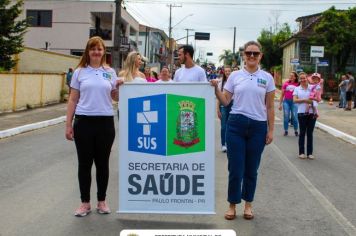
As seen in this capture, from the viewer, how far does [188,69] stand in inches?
316

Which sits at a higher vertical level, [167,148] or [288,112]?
[288,112]

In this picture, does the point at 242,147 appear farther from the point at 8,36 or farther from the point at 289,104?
the point at 8,36

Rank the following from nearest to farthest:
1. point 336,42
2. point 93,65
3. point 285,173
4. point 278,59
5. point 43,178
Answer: point 93,65, point 43,178, point 285,173, point 336,42, point 278,59

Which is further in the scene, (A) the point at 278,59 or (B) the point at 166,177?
(A) the point at 278,59

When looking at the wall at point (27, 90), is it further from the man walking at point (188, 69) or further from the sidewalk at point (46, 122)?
the man walking at point (188, 69)

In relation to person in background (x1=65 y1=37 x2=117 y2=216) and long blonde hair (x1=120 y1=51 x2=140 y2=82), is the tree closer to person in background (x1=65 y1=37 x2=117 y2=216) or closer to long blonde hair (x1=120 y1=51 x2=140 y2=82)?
long blonde hair (x1=120 y1=51 x2=140 y2=82)

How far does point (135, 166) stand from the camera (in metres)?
5.89

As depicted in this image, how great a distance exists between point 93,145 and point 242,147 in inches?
65.0

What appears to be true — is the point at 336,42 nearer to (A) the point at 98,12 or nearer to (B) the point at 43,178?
(A) the point at 98,12

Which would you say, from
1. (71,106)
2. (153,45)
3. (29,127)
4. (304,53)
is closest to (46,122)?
(29,127)

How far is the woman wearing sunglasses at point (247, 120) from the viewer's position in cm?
607

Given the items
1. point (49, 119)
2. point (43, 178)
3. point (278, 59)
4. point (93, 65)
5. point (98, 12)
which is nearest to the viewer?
point (93, 65)

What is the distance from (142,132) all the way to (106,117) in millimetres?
545

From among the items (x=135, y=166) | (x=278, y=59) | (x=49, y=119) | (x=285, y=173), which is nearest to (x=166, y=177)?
(x=135, y=166)
